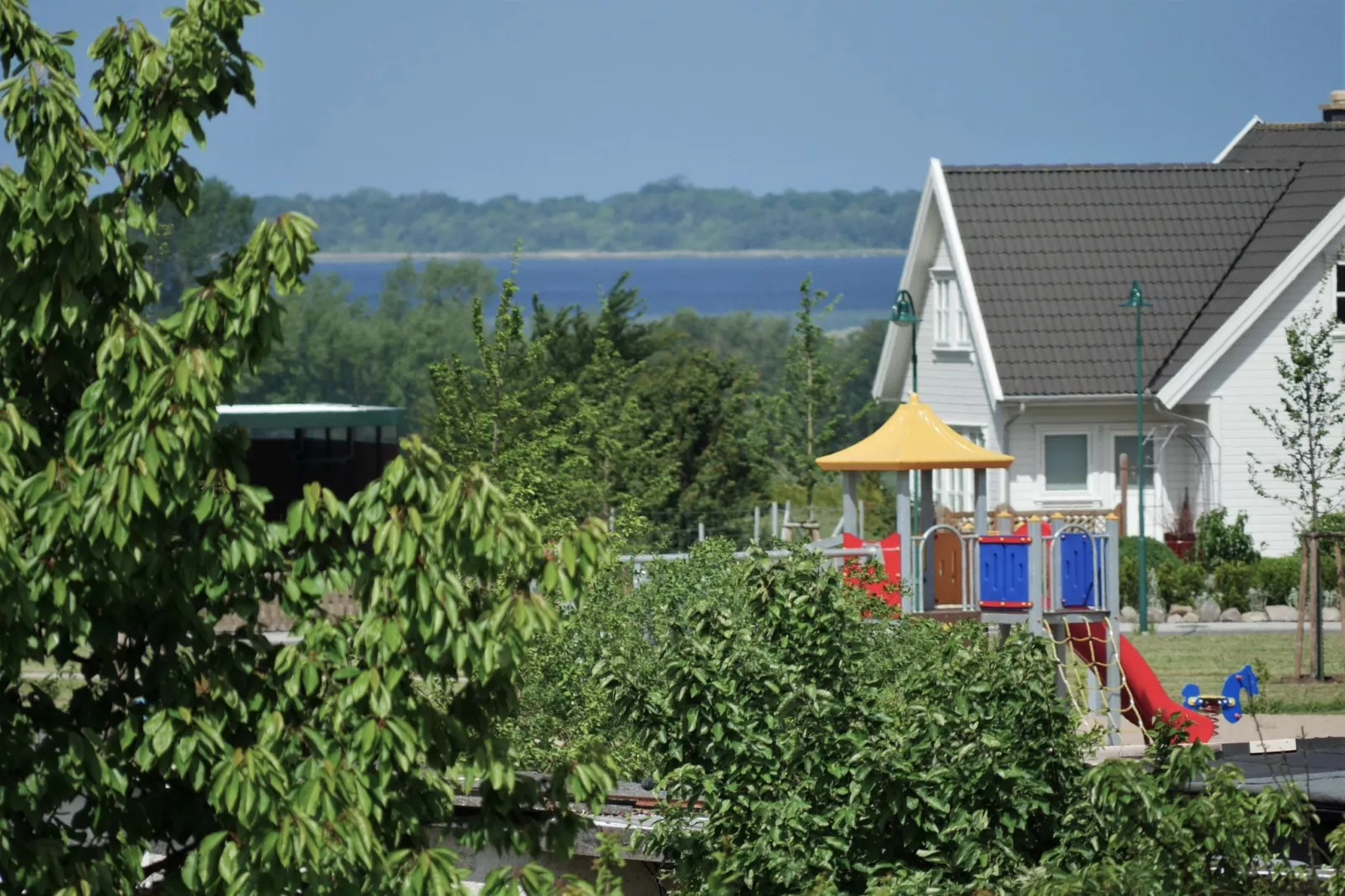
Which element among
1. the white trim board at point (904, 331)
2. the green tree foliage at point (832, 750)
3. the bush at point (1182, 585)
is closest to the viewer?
the green tree foliage at point (832, 750)

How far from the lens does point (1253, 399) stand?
108 ft

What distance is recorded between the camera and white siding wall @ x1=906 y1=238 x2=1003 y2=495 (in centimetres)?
3419

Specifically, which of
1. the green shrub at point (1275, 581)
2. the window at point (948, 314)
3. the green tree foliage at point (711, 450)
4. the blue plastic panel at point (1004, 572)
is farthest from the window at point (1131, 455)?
the blue plastic panel at point (1004, 572)

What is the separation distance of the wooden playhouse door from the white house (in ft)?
44.0

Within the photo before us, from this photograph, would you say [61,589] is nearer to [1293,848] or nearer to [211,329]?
[211,329]

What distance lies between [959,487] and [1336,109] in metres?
12.5

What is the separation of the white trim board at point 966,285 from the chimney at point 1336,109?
33.3 ft

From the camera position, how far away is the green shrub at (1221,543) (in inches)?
1224

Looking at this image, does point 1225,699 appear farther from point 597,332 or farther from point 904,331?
point 597,332

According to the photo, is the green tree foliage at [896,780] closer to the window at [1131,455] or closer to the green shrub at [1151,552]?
the green shrub at [1151,552]

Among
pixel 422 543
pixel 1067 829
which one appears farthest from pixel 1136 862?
pixel 422 543

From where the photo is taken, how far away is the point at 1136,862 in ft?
25.7

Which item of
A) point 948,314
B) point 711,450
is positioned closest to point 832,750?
point 948,314

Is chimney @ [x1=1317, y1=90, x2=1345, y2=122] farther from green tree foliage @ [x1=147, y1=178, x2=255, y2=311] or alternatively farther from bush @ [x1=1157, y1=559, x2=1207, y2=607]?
green tree foliage @ [x1=147, y1=178, x2=255, y2=311]
